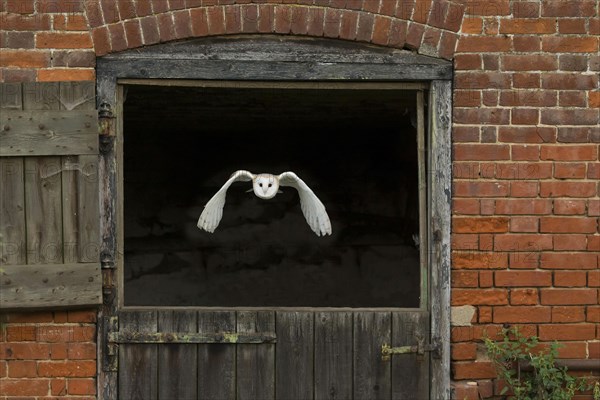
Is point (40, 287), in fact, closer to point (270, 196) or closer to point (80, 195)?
point (80, 195)

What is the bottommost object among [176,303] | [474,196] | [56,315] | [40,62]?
[176,303]

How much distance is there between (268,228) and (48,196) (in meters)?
4.08

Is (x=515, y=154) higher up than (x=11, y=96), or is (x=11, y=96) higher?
(x=11, y=96)

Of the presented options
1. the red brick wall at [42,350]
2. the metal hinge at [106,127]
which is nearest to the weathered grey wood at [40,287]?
the red brick wall at [42,350]

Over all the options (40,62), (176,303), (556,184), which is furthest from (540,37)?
(176,303)

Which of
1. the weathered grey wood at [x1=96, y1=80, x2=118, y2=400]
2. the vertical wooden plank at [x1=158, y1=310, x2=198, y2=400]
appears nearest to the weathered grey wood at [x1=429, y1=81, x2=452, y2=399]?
the vertical wooden plank at [x1=158, y1=310, x2=198, y2=400]

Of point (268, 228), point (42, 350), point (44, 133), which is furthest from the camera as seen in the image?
point (268, 228)

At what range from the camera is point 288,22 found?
4.58 m

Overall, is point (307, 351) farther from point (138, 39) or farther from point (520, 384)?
point (138, 39)

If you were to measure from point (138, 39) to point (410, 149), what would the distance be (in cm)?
382

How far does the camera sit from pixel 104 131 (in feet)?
15.0

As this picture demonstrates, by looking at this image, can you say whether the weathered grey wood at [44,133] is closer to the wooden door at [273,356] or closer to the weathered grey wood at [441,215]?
the wooden door at [273,356]

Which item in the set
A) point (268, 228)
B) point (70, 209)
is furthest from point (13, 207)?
point (268, 228)

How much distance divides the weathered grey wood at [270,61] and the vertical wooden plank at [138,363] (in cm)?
128
